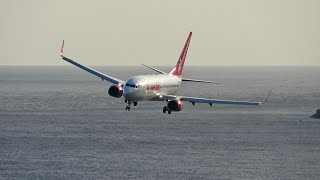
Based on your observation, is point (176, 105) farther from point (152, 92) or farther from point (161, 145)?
point (161, 145)

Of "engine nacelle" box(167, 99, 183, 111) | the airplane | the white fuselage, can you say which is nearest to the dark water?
"engine nacelle" box(167, 99, 183, 111)

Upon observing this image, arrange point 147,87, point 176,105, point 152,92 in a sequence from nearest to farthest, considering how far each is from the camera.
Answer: point 176,105 < point 147,87 < point 152,92

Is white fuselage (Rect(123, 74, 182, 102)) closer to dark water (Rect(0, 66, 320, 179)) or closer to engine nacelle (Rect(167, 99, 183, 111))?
engine nacelle (Rect(167, 99, 183, 111))

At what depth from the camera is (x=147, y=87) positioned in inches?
5571

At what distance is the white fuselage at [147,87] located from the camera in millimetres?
139125

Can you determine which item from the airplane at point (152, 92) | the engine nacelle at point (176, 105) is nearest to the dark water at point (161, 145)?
the engine nacelle at point (176, 105)

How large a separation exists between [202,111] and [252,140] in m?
47.6

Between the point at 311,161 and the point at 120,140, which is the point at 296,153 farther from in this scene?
the point at 120,140

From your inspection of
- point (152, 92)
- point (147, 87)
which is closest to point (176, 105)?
point (152, 92)

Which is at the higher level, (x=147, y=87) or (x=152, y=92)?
(x=147, y=87)

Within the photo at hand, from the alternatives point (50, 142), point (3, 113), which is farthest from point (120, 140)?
point (3, 113)

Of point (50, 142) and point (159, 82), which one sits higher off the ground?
point (159, 82)

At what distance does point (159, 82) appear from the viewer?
147 metres

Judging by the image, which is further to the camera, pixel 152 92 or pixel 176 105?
pixel 152 92
